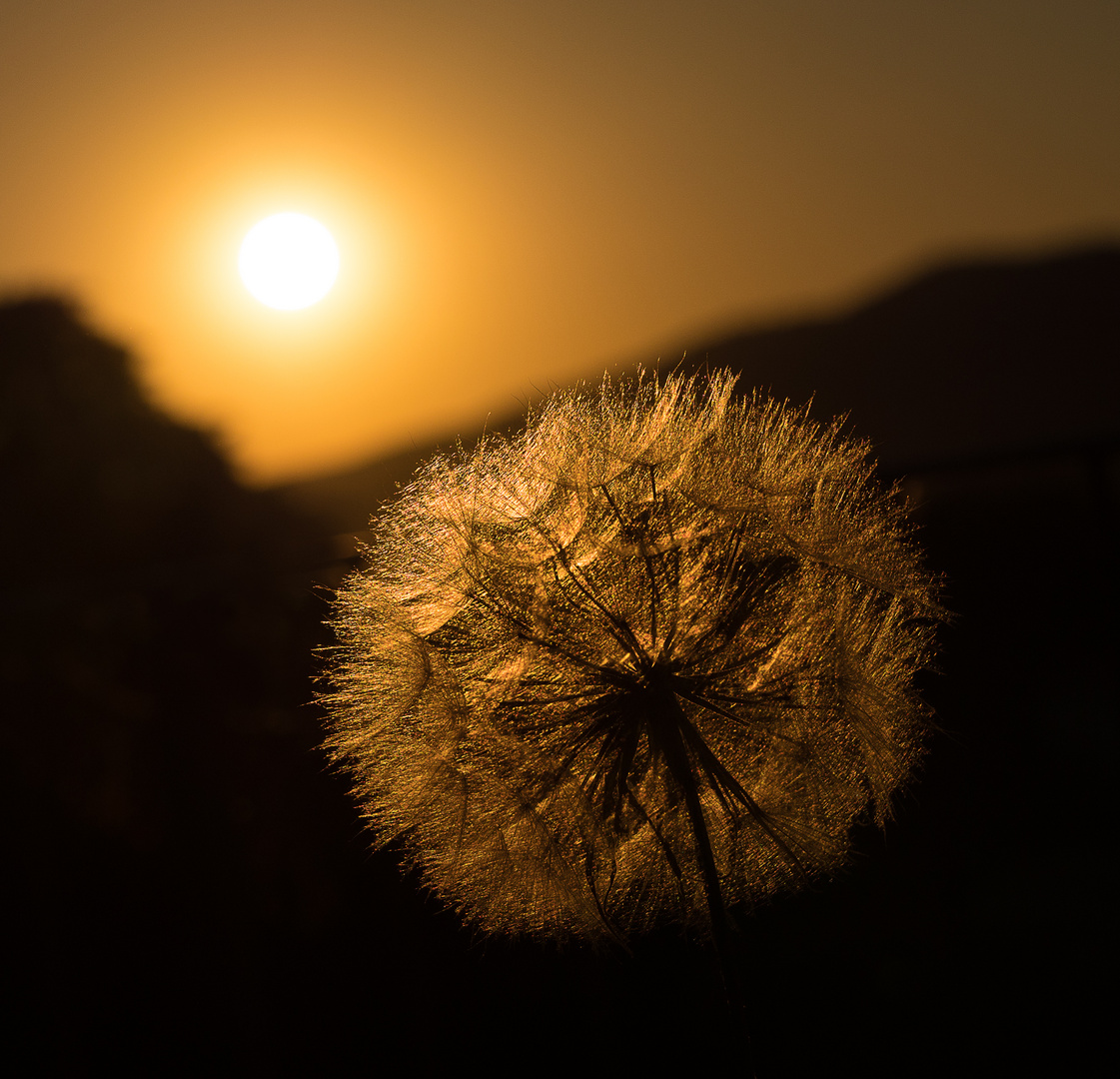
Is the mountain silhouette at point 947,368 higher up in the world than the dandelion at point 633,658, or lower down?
higher up

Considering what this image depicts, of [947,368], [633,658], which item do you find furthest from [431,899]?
[947,368]

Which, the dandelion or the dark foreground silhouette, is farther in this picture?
the dark foreground silhouette

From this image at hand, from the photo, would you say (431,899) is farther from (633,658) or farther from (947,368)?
(947,368)

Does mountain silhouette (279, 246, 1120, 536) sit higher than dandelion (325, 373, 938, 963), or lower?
higher

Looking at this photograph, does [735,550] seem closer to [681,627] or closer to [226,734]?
[681,627]

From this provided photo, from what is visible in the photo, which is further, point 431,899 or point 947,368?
point 947,368
